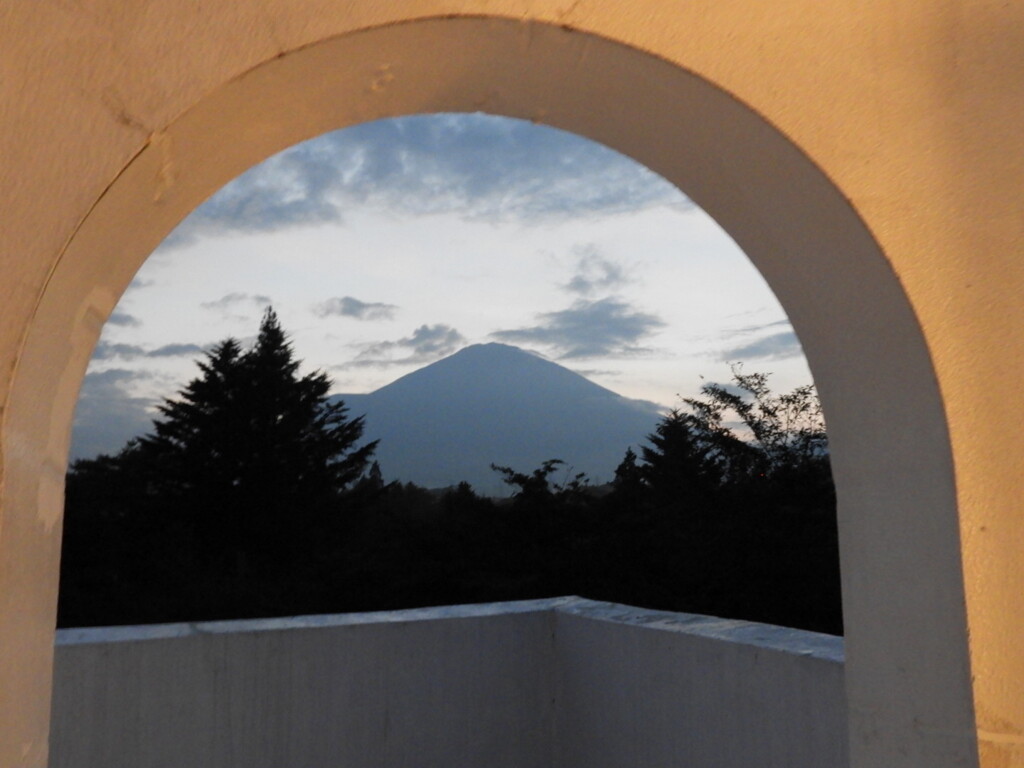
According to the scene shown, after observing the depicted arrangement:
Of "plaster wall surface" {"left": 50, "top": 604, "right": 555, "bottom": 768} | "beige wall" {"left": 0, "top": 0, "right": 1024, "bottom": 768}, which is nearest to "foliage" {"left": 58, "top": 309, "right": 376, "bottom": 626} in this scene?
"plaster wall surface" {"left": 50, "top": 604, "right": 555, "bottom": 768}

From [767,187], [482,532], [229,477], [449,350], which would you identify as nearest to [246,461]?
[229,477]

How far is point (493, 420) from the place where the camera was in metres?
28.0

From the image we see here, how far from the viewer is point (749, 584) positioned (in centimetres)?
1119

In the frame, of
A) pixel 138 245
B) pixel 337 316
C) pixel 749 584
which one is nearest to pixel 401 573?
pixel 749 584

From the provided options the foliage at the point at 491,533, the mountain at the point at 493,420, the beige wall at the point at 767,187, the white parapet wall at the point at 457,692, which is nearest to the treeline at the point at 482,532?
the foliage at the point at 491,533

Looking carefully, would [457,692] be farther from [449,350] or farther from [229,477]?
[449,350]

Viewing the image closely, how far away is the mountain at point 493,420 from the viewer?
1583cm

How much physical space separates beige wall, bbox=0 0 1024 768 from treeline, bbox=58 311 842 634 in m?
9.74

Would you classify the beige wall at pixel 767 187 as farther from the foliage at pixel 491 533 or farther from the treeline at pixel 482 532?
the foliage at pixel 491 533

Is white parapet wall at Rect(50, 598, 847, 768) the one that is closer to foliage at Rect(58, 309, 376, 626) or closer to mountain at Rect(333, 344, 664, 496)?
mountain at Rect(333, 344, 664, 496)

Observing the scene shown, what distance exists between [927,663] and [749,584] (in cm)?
1036

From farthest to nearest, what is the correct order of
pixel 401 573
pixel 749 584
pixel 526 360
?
1. pixel 526 360
2. pixel 401 573
3. pixel 749 584

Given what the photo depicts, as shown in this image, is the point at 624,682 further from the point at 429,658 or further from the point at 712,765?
the point at 429,658

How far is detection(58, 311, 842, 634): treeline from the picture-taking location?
11281 mm
